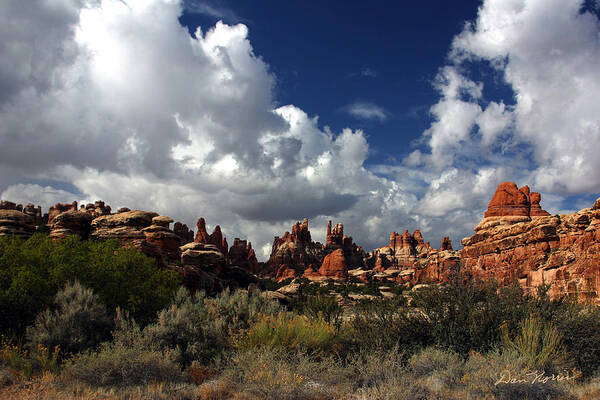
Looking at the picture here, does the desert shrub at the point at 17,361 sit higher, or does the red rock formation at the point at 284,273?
the red rock formation at the point at 284,273

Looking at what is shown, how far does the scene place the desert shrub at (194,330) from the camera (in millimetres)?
10078

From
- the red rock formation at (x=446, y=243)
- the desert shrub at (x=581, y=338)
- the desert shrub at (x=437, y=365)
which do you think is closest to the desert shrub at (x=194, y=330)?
the desert shrub at (x=437, y=365)

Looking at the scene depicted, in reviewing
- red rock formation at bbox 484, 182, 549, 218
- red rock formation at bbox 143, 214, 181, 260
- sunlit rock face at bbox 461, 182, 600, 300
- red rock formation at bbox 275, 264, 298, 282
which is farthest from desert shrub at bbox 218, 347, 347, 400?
red rock formation at bbox 275, 264, 298, 282

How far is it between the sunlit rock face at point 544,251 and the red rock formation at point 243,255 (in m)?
91.3

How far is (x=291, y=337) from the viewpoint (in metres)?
10.2

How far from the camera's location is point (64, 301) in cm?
1083

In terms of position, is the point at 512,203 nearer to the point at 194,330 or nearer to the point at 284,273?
the point at 194,330

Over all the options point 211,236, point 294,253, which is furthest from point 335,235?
point 211,236

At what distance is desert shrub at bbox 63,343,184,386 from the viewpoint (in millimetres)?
7914

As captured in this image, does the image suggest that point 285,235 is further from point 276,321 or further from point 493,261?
point 276,321

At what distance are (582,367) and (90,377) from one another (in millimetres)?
12077

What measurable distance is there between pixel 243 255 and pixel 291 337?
134 metres

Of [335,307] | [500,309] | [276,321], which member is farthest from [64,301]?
[500,309]
